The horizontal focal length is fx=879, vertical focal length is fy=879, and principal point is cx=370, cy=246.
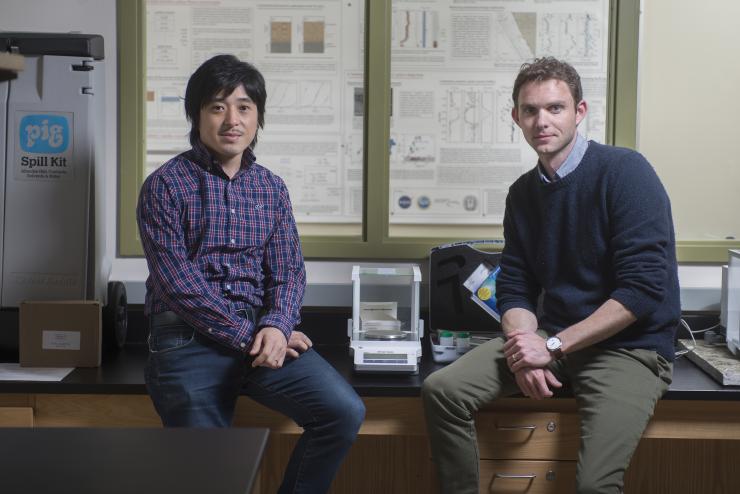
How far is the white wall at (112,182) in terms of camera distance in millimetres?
2699

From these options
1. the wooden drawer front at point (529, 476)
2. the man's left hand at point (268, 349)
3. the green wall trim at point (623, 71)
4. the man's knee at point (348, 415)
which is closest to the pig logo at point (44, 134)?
the man's left hand at point (268, 349)

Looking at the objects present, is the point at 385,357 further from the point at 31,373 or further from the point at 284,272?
the point at 31,373

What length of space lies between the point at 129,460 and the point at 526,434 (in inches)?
55.0

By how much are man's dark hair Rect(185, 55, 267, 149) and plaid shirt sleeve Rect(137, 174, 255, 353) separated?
0.21 metres

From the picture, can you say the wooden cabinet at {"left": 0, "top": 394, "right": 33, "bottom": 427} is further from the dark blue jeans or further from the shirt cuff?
the shirt cuff

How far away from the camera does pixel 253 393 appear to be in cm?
225

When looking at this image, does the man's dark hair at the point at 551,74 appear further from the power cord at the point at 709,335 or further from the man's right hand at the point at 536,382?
the power cord at the point at 709,335

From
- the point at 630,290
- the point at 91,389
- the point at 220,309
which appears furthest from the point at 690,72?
the point at 91,389

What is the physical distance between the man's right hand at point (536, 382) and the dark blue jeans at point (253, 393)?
41cm

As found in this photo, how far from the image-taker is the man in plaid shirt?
215cm

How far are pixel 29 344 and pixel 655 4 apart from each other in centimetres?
211

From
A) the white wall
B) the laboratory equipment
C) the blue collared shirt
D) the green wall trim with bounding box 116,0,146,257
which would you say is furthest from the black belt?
the laboratory equipment

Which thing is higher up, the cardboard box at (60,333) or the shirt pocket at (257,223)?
the shirt pocket at (257,223)

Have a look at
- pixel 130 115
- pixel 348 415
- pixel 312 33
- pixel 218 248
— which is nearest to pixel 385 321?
pixel 348 415
